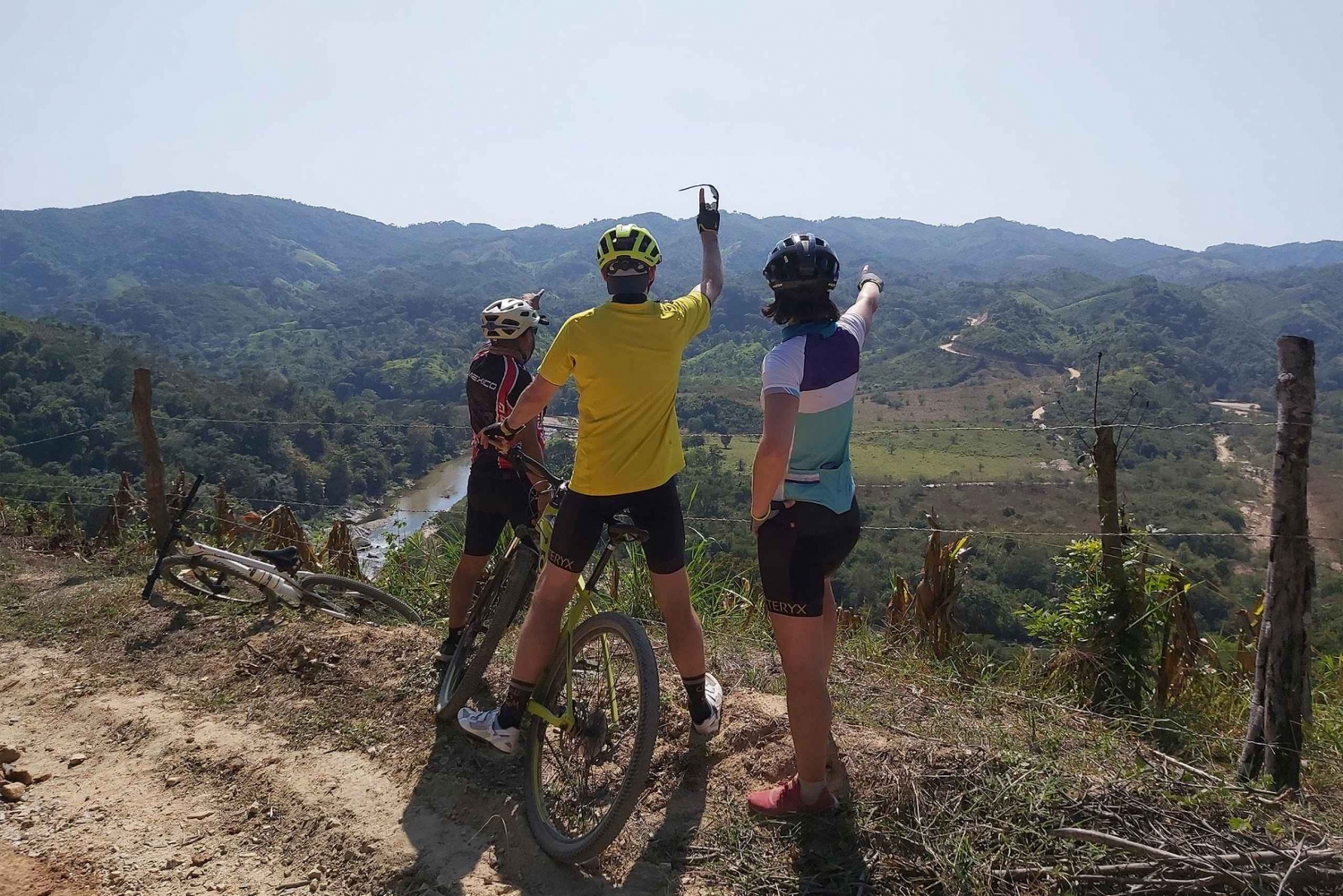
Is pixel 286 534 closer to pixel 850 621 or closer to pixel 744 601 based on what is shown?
pixel 744 601

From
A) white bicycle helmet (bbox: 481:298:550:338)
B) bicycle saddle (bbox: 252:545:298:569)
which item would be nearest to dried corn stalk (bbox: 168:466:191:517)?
bicycle saddle (bbox: 252:545:298:569)

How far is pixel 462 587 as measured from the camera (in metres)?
4.07

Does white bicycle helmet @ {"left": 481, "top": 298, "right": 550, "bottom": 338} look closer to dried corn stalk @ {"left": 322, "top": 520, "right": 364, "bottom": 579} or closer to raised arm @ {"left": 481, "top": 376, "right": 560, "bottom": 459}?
raised arm @ {"left": 481, "top": 376, "right": 560, "bottom": 459}

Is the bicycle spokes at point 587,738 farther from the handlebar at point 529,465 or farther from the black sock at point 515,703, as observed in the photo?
the handlebar at point 529,465

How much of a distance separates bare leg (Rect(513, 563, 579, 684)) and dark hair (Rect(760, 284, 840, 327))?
46.8 inches

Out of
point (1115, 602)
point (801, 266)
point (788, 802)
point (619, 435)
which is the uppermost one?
point (801, 266)

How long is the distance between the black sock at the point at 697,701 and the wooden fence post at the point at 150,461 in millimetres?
5965

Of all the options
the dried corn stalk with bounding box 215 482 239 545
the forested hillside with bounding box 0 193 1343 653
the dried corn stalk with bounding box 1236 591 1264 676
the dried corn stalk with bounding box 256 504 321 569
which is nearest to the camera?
the dried corn stalk with bounding box 1236 591 1264 676

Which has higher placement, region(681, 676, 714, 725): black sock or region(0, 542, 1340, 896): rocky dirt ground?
region(681, 676, 714, 725): black sock

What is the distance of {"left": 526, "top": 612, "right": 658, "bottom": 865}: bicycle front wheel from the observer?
2566 millimetres

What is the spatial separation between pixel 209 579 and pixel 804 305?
16.5 ft

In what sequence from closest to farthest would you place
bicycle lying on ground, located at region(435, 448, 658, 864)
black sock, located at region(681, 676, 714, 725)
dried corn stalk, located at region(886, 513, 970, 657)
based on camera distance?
1. bicycle lying on ground, located at region(435, 448, 658, 864)
2. black sock, located at region(681, 676, 714, 725)
3. dried corn stalk, located at region(886, 513, 970, 657)

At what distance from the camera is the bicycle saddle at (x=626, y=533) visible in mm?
2777

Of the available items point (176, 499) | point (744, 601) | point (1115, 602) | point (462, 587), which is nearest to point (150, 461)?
point (176, 499)
